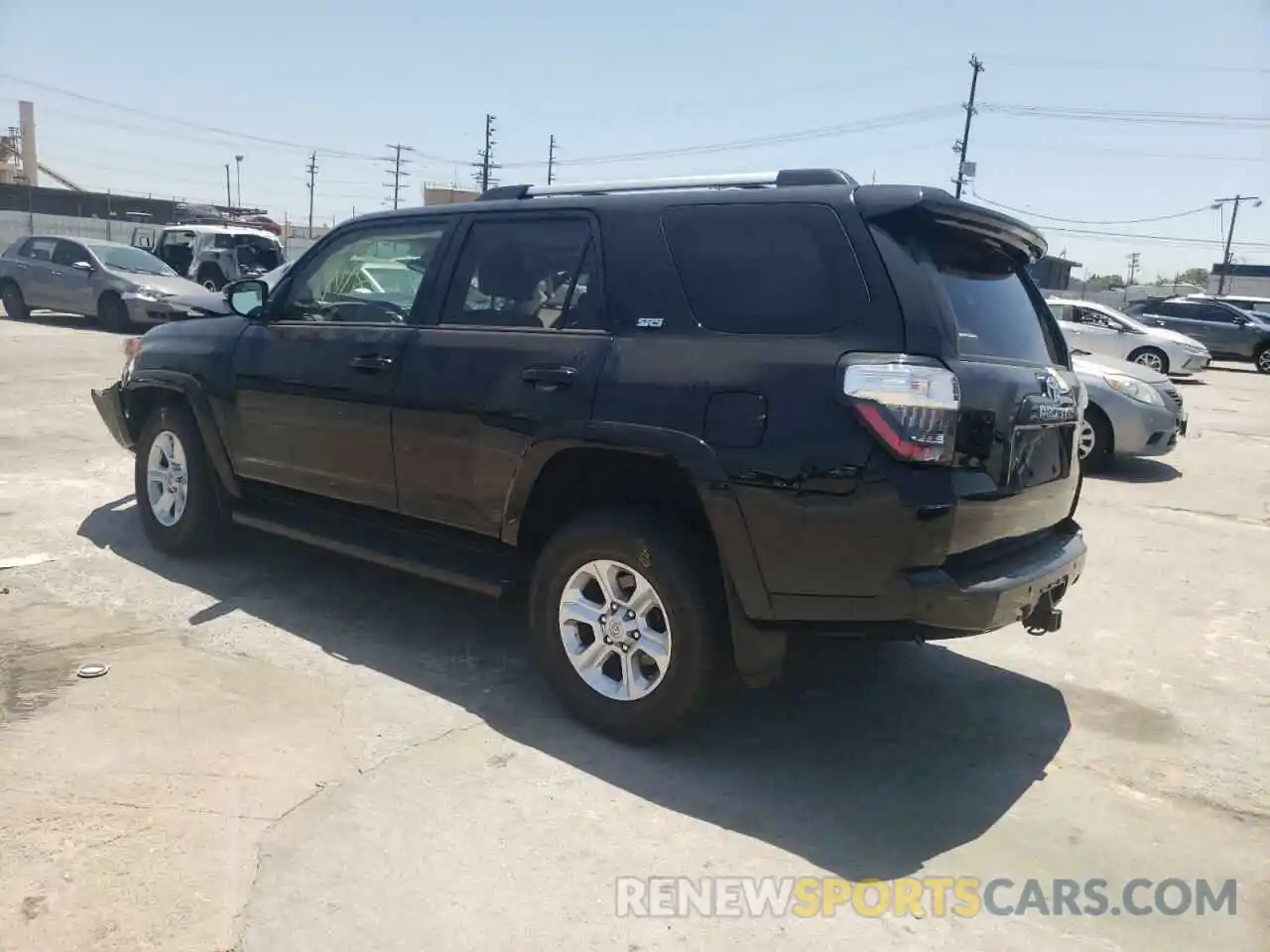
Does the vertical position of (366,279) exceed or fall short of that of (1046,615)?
it exceeds it

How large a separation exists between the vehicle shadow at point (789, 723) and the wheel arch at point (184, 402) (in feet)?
1.96

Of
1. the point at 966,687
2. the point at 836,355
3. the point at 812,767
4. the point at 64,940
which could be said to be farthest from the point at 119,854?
the point at 966,687

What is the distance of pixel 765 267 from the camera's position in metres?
3.37

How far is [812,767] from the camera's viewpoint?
3.56 meters

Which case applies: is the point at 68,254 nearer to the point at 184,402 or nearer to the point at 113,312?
the point at 113,312

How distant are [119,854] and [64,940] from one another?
361 mm

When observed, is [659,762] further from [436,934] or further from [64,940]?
[64,940]

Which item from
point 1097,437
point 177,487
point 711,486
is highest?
point 711,486

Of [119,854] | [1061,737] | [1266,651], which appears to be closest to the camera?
[119,854]

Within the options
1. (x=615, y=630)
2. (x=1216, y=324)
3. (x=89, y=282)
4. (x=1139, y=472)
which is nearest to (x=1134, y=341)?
(x=1139, y=472)

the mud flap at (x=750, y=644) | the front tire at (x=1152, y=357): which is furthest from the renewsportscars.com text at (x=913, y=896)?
the front tire at (x=1152, y=357)

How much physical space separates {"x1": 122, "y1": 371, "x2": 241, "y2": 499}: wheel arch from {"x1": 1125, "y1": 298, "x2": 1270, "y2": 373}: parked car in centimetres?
2433

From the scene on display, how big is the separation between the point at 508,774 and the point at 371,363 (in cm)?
194

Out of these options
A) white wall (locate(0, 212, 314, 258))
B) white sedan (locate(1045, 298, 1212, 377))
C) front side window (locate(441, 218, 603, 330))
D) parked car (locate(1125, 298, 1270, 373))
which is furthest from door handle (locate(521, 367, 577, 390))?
white wall (locate(0, 212, 314, 258))
